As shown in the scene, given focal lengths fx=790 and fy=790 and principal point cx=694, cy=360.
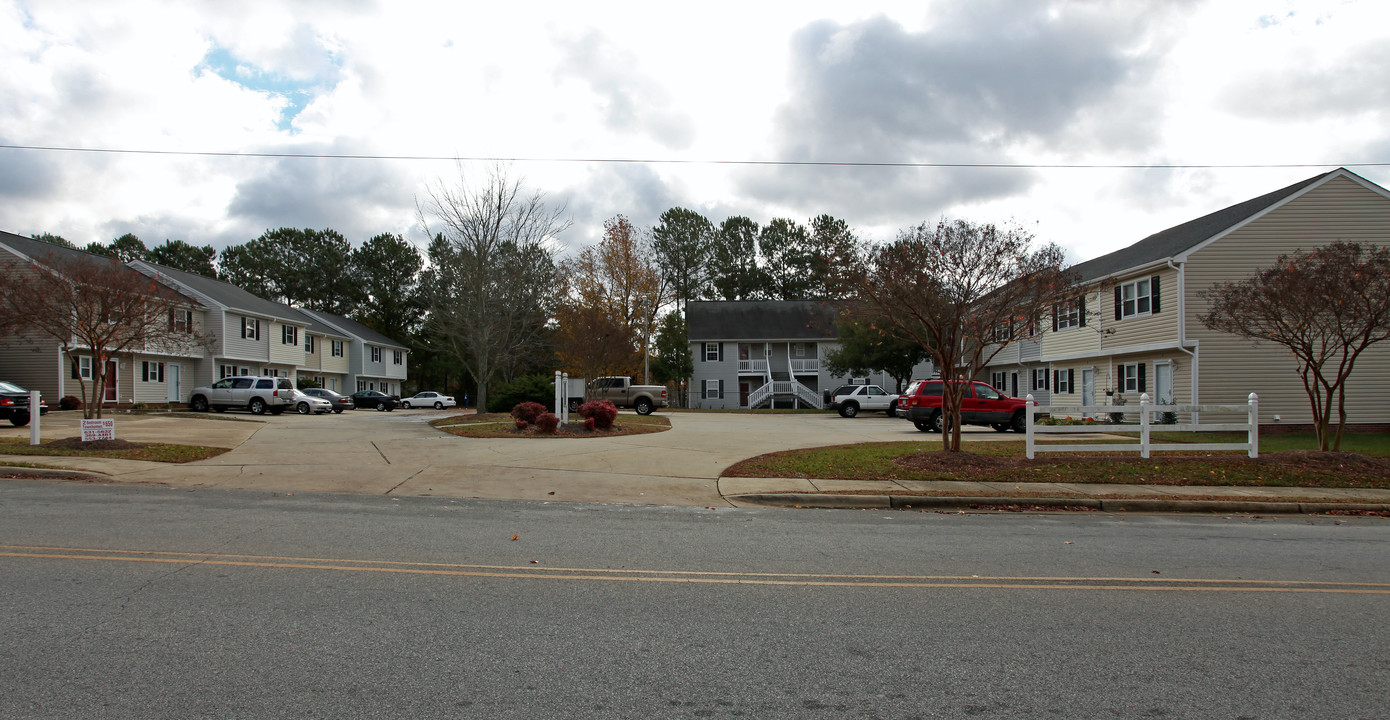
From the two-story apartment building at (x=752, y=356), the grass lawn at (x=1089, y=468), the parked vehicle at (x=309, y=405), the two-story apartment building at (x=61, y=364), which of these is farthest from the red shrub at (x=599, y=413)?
the two-story apartment building at (x=752, y=356)

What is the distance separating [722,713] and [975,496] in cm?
893

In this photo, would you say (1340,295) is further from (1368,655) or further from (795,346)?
(795,346)

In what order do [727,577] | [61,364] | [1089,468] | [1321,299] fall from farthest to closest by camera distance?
[61,364]
[1321,299]
[1089,468]
[727,577]

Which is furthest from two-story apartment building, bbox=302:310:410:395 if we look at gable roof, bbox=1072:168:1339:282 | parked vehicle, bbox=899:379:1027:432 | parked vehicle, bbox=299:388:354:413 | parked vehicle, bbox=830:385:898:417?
gable roof, bbox=1072:168:1339:282

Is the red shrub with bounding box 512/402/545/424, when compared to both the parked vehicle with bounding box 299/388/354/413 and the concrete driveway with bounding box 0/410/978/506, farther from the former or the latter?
the parked vehicle with bounding box 299/388/354/413

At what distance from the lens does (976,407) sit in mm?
25625

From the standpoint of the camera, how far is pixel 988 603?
19.3 feet

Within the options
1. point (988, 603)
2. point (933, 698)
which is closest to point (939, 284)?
point (988, 603)

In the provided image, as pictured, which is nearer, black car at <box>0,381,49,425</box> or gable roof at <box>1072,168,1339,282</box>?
black car at <box>0,381,49,425</box>

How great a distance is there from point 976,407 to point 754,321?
31094 millimetres

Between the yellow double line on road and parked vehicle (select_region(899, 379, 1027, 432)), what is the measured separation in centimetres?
1865

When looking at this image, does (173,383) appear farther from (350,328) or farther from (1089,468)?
(1089,468)

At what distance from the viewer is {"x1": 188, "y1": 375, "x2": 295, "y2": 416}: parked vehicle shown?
3475 centimetres

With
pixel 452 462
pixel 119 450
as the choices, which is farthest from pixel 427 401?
pixel 452 462
